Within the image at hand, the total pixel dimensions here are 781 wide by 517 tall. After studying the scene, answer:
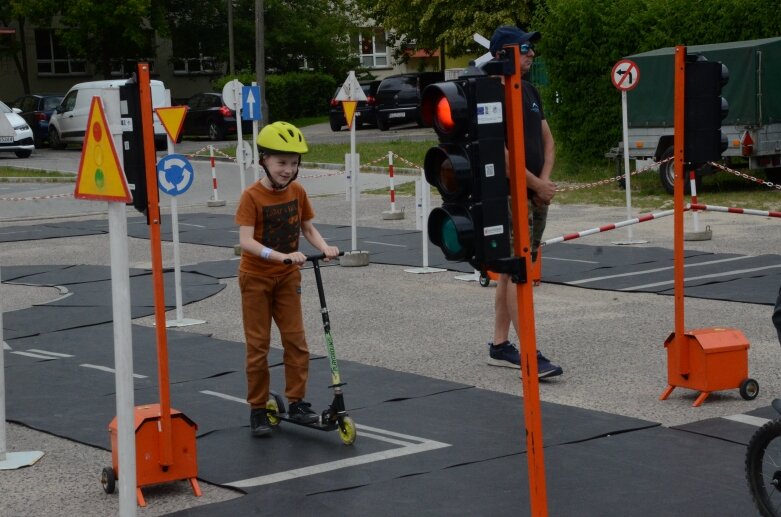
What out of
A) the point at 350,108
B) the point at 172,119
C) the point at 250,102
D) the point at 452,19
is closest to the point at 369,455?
the point at 172,119

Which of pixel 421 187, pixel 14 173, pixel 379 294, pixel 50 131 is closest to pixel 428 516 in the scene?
pixel 379 294

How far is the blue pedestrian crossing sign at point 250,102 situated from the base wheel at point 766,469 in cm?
1166

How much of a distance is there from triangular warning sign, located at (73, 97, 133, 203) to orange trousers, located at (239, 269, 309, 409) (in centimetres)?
218

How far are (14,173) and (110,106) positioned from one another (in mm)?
27197

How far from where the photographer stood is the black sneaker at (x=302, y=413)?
7.04m

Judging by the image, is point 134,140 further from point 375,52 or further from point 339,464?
point 375,52

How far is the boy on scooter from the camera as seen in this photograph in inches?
273

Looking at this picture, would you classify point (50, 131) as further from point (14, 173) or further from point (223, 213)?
point (223, 213)

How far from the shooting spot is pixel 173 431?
6191mm

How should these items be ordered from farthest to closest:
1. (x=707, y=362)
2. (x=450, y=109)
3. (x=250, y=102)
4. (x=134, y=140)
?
(x=250, y=102) → (x=707, y=362) → (x=134, y=140) → (x=450, y=109)

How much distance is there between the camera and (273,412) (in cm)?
721

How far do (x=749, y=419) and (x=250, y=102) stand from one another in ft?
34.8

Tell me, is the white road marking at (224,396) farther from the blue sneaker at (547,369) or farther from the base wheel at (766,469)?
the base wheel at (766,469)

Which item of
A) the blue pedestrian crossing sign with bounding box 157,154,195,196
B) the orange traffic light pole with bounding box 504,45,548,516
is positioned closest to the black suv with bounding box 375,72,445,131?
the blue pedestrian crossing sign with bounding box 157,154,195,196
